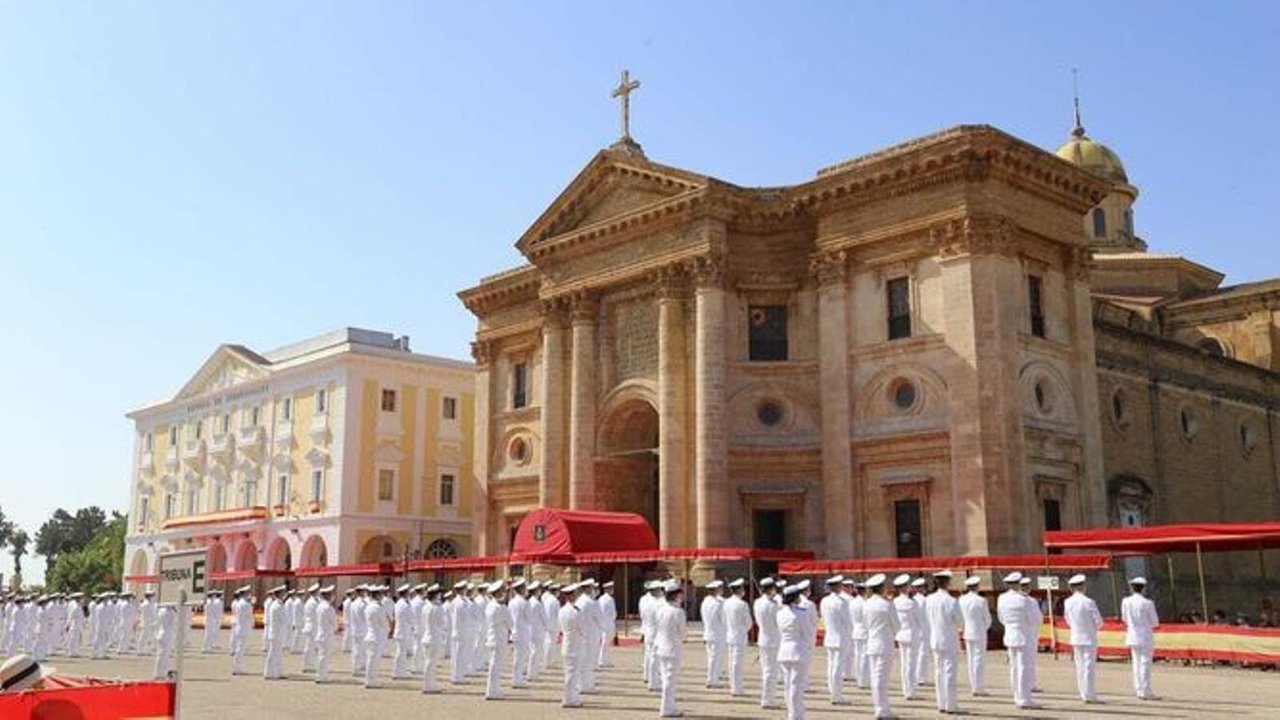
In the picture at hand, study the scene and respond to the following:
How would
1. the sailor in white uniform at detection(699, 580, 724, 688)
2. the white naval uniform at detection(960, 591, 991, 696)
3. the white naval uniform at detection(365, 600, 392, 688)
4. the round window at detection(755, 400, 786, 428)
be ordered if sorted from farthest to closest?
the round window at detection(755, 400, 786, 428) → the white naval uniform at detection(365, 600, 392, 688) → the sailor in white uniform at detection(699, 580, 724, 688) → the white naval uniform at detection(960, 591, 991, 696)

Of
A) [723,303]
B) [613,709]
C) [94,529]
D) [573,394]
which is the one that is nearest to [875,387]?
[723,303]

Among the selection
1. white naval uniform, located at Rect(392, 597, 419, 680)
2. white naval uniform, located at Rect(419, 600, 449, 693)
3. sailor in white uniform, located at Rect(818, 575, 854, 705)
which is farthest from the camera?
white naval uniform, located at Rect(392, 597, 419, 680)

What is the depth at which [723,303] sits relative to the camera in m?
35.3

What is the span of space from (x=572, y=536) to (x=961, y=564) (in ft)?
35.4

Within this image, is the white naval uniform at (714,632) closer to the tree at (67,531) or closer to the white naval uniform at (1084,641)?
the white naval uniform at (1084,641)

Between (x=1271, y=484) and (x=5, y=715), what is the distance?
4434 centimetres

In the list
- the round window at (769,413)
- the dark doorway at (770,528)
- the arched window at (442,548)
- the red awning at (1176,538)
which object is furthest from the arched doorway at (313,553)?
the red awning at (1176,538)

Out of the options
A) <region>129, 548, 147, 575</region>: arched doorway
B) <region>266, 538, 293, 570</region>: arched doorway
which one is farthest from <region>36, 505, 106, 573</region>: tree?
<region>266, 538, 293, 570</region>: arched doorway

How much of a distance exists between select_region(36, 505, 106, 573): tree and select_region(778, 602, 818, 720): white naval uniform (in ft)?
394

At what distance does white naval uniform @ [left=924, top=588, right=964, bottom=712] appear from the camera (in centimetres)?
1548

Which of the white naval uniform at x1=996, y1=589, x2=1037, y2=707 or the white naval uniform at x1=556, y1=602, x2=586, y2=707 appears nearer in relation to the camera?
the white naval uniform at x1=996, y1=589, x2=1037, y2=707

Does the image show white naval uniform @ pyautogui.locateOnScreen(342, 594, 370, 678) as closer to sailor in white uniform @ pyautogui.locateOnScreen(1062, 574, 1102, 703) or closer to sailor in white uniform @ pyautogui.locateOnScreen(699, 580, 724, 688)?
sailor in white uniform @ pyautogui.locateOnScreen(699, 580, 724, 688)

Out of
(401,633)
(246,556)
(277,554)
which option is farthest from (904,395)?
(246,556)

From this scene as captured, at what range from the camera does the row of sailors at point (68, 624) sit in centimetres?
3133
